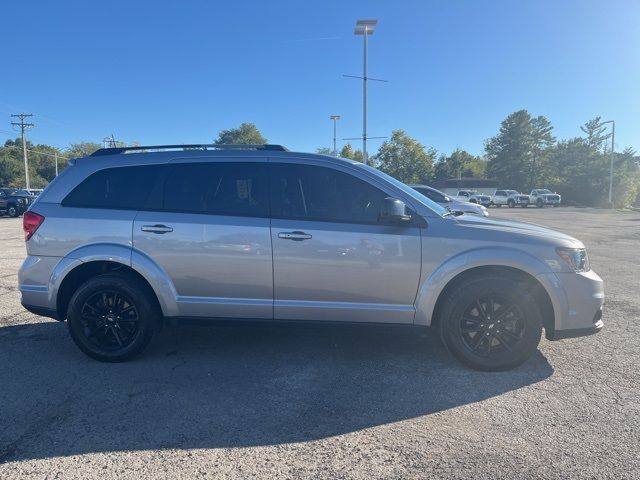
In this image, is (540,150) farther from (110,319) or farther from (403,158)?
(110,319)

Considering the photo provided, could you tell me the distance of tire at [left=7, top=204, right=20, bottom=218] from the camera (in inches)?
1047

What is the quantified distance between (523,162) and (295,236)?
73.3m

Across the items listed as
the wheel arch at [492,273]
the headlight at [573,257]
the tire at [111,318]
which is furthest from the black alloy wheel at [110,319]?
the headlight at [573,257]

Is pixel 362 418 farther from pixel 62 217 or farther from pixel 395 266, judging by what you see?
pixel 62 217

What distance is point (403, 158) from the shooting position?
5956 centimetres

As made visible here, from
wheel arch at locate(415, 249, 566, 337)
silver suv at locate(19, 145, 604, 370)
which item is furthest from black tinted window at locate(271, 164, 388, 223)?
wheel arch at locate(415, 249, 566, 337)

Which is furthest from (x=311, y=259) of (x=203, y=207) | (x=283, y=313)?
(x=203, y=207)

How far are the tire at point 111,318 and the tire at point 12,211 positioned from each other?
27834 millimetres

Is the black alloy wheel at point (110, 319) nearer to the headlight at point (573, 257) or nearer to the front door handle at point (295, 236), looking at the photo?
the front door handle at point (295, 236)

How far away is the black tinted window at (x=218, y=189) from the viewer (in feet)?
13.5

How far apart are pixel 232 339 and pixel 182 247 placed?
134cm

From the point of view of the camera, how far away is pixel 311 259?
13.0 ft

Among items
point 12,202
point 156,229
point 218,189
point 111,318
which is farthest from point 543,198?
point 111,318

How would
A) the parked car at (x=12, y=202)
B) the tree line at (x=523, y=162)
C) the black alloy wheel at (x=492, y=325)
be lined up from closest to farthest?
the black alloy wheel at (x=492, y=325)
the parked car at (x=12, y=202)
the tree line at (x=523, y=162)
